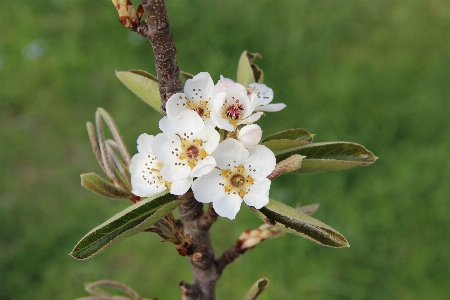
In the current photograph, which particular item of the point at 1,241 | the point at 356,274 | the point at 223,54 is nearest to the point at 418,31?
the point at 223,54

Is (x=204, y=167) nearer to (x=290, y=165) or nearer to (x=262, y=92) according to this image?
(x=290, y=165)

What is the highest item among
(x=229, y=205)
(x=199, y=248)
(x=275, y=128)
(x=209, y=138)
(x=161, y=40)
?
(x=161, y=40)

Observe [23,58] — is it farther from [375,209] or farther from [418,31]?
[418,31]

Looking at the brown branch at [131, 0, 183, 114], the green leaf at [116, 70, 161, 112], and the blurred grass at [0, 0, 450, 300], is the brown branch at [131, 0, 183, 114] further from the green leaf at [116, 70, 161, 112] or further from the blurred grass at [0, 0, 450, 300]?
the blurred grass at [0, 0, 450, 300]

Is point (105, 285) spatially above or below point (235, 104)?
below

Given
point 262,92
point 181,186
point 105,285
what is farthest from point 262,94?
point 105,285

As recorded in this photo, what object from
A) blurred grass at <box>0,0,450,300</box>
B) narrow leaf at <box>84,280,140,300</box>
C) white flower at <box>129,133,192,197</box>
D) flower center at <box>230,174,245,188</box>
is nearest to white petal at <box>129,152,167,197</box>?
white flower at <box>129,133,192,197</box>
